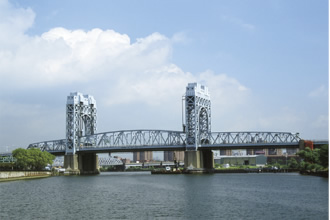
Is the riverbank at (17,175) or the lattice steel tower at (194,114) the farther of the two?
the lattice steel tower at (194,114)

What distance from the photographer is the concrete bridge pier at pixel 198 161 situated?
162 m

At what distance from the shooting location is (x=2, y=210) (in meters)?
51.4

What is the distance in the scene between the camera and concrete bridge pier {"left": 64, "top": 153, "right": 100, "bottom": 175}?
182 metres

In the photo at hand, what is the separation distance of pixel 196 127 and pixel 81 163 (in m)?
50.5

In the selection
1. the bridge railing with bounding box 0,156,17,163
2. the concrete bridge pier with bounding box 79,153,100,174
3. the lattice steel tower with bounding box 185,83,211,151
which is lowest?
the concrete bridge pier with bounding box 79,153,100,174

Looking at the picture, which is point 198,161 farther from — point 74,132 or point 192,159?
point 74,132

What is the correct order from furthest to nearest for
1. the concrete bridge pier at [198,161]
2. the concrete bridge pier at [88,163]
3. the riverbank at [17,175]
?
1. the concrete bridge pier at [88,163]
2. the concrete bridge pier at [198,161]
3. the riverbank at [17,175]

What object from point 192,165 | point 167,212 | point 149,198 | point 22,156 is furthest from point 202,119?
point 167,212

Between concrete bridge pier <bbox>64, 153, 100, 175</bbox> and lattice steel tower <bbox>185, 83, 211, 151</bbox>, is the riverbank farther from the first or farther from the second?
lattice steel tower <bbox>185, 83, 211, 151</bbox>

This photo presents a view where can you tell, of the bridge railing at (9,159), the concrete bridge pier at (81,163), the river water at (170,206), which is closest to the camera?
the river water at (170,206)

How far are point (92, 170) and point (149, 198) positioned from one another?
131 m

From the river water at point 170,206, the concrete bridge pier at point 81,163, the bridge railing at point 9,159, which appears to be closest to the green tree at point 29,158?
the bridge railing at point 9,159

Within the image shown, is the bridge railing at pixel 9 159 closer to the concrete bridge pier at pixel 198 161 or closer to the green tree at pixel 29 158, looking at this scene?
the green tree at pixel 29 158

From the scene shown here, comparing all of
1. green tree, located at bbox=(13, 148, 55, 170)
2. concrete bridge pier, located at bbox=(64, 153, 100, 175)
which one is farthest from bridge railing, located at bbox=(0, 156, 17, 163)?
concrete bridge pier, located at bbox=(64, 153, 100, 175)
